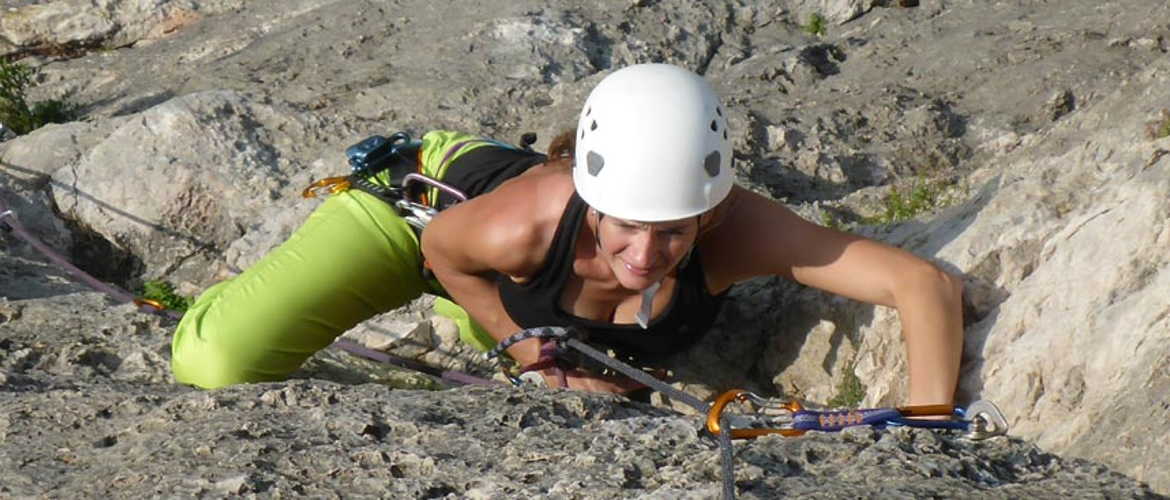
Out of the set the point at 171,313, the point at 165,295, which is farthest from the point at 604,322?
the point at 165,295

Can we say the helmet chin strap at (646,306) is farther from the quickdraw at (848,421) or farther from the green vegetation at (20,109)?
the green vegetation at (20,109)

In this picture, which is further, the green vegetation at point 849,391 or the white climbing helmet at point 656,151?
the green vegetation at point 849,391

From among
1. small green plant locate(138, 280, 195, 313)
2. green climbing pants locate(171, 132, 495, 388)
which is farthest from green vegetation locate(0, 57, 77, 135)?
green climbing pants locate(171, 132, 495, 388)

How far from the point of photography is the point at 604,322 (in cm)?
505

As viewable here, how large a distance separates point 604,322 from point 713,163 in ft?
2.74

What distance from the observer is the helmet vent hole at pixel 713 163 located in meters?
4.46

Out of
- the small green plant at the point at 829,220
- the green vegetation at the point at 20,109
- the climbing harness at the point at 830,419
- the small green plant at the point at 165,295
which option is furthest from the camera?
the green vegetation at the point at 20,109

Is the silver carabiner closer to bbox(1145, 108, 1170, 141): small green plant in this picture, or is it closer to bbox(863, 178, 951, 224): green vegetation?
bbox(1145, 108, 1170, 141): small green plant

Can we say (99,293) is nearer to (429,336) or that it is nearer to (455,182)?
(429,336)

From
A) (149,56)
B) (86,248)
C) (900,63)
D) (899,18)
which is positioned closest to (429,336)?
(86,248)

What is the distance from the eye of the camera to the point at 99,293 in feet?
21.6

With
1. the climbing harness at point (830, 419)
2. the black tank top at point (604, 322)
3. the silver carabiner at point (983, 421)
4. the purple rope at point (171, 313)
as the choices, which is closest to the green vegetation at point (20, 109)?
the purple rope at point (171, 313)

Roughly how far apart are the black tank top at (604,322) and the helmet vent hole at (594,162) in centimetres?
19

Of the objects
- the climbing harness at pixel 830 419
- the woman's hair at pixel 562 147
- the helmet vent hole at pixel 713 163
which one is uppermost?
the helmet vent hole at pixel 713 163
